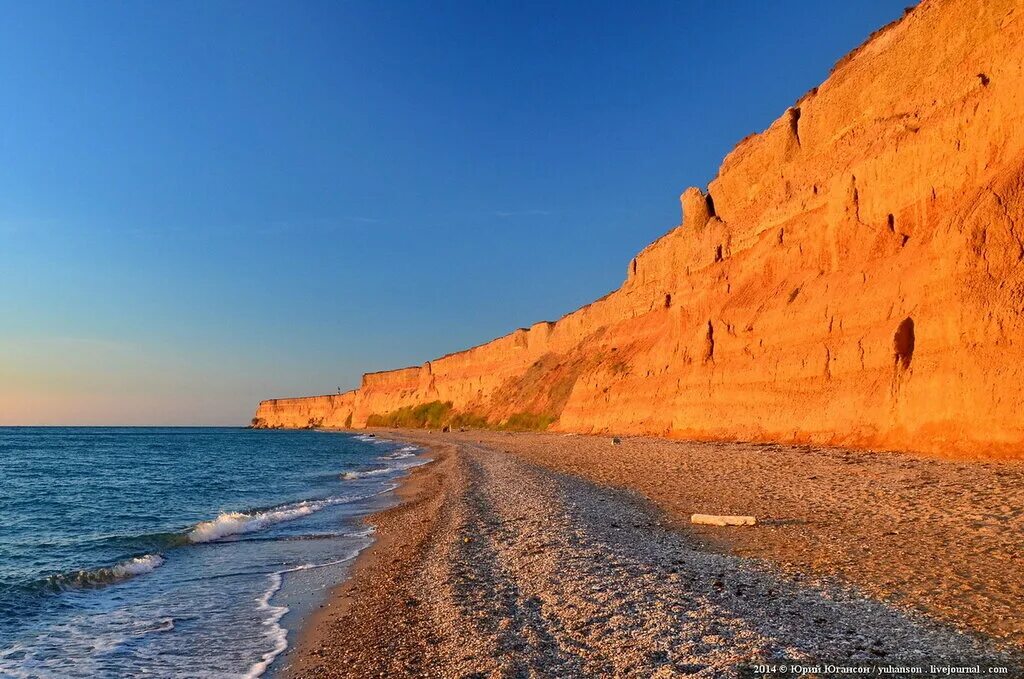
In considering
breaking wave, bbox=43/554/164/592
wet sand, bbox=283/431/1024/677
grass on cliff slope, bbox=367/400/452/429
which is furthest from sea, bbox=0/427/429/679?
grass on cliff slope, bbox=367/400/452/429

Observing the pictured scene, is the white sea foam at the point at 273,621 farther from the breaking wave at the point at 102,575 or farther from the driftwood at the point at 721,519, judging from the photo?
the driftwood at the point at 721,519

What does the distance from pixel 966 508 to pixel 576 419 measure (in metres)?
40.1

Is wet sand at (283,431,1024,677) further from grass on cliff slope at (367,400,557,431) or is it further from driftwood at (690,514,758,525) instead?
grass on cliff slope at (367,400,557,431)

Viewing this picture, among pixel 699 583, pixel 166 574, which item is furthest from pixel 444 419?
pixel 699 583

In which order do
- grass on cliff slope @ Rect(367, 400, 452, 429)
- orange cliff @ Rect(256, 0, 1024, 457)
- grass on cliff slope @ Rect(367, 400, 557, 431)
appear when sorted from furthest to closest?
grass on cliff slope @ Rect(367, 400, 452, 429)
grass on cliff slope @ Rect(367, 400, 557, 431)
orange cliff @ Rect(256, 0, 1024, 457)

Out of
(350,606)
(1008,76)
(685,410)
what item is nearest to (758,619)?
(350,606)

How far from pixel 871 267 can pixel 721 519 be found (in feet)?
50.8

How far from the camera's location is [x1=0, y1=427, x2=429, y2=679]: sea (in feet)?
22.8

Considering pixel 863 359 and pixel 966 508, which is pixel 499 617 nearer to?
pixel 966 508

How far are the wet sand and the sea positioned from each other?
875 millimetres

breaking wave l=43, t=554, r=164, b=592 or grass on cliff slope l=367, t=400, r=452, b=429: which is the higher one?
grass on cliff slope l=367, t=400, r=452, b=429

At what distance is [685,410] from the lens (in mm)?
31812

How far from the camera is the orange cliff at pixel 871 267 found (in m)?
15.0

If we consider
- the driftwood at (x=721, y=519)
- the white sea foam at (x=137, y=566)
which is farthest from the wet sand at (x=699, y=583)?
the white sea foam at (x=137, y=566)
